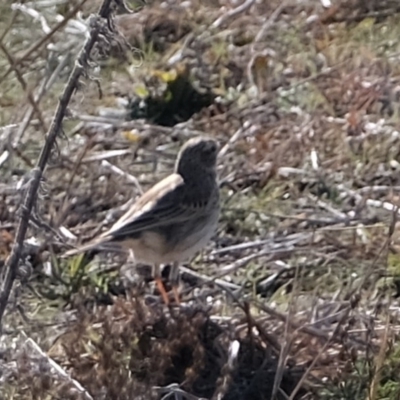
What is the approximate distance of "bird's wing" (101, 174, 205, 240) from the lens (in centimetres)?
568

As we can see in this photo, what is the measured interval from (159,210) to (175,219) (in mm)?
92

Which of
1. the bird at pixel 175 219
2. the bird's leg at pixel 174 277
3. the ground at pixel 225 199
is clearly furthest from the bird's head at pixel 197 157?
the bird's leg at pixel 174 277

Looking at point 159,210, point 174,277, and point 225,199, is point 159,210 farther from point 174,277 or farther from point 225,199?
point 225,199

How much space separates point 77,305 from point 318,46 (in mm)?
3121

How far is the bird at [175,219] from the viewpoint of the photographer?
224 inches

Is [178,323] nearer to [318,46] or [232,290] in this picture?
[232,290]

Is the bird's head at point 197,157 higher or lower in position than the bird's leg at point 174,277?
higher

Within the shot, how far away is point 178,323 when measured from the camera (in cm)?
514

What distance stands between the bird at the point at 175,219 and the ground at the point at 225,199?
147mm

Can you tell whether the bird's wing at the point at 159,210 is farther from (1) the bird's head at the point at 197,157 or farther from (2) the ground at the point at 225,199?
(2) the ground at the point at 225,199

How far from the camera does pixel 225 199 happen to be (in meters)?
6.59

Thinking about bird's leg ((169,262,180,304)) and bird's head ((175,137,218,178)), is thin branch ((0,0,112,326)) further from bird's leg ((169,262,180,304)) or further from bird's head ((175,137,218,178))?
bird's head ((175,137,218,178))

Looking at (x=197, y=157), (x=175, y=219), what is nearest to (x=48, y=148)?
(x=175, y=219)

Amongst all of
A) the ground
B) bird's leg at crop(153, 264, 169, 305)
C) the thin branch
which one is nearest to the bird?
bird's leg at crop(153, 264, 169, 305)
